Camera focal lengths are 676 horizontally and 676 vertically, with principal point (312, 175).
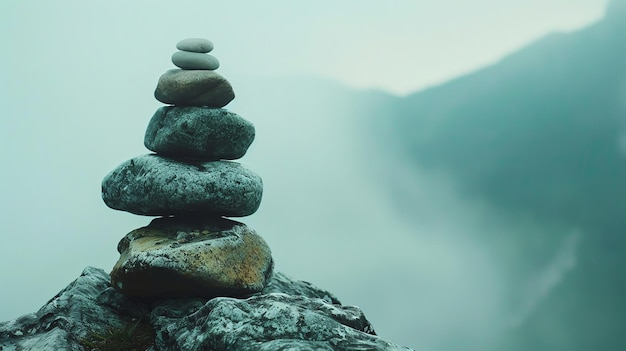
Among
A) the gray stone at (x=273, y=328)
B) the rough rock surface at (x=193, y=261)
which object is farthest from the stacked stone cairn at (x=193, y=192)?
the gray stone at (x=273, y=328)

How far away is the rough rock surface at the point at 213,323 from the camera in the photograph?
34.3 ft

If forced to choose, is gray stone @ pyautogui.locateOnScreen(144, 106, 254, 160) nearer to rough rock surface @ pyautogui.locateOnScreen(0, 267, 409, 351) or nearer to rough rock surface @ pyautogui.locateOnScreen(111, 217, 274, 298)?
rough rock surface @ pyautogui.locateOnScreen(111, 217, 274, 298)

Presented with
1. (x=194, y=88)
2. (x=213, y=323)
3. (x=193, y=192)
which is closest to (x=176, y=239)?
(x=193, y=192)

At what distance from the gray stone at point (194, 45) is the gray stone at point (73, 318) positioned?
19.9 feet

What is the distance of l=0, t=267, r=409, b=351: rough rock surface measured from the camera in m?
10.5

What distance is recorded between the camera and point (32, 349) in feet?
42.9

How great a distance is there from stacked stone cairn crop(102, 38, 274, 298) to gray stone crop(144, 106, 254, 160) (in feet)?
0.08

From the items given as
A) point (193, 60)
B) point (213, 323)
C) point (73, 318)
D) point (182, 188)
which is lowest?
point (73, 318)

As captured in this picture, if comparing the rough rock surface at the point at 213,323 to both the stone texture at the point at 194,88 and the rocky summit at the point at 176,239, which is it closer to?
the rocky summit at the point at 176,239

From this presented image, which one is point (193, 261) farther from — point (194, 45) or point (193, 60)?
point (194, 45)

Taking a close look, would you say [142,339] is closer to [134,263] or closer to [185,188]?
[134,263]

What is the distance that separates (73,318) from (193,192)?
376cm

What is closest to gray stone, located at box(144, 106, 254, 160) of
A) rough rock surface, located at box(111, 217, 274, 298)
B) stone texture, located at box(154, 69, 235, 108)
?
stone texture, located at box(154, 69, 235, 108)

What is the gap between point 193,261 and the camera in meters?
14.7
